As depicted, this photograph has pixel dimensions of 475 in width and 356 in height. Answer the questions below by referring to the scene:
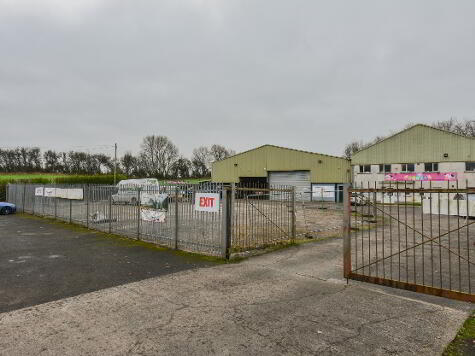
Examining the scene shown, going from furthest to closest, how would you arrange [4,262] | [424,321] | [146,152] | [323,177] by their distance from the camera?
[146,152]
[323,177]
[4,262]
[424,321]

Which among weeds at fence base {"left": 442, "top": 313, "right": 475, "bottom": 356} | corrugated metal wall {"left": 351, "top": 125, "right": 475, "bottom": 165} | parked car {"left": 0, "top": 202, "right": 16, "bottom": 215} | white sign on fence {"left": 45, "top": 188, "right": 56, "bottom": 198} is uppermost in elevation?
corrugated metal wall {"left": 351, "top": 125, "right": 475, "bottom": 165}

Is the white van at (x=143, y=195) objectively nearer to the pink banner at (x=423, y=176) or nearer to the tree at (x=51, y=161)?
the pink banner at (x=423, y=176)

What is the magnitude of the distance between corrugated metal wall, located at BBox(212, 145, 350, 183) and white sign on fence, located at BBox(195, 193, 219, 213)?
27.2 meters

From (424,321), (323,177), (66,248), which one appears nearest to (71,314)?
(424,321)

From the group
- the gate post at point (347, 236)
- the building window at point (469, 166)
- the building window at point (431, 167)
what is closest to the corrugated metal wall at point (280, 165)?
the building window at point (431, 167)

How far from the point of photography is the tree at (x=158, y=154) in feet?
235

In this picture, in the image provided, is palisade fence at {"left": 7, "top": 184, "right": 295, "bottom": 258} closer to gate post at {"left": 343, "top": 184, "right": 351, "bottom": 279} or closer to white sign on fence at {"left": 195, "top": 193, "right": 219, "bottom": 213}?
white sign on fence at {"left": 195, "top": 193, "right": 219, "bottom": 213}

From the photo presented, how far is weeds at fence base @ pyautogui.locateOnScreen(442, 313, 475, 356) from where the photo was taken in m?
3.58

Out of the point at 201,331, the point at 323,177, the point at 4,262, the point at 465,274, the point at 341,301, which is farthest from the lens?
→ the point at 323,177

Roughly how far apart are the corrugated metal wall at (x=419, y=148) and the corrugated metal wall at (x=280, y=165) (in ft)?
14.5

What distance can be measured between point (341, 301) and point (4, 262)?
26.5ft

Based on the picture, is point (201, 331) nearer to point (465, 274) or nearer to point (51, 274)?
point (51, 274)

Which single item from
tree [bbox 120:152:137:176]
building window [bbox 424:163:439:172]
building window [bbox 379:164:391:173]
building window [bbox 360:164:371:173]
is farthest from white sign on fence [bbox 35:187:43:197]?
tree [bbox 120:152:137:176]

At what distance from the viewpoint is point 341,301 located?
16.8 feet
